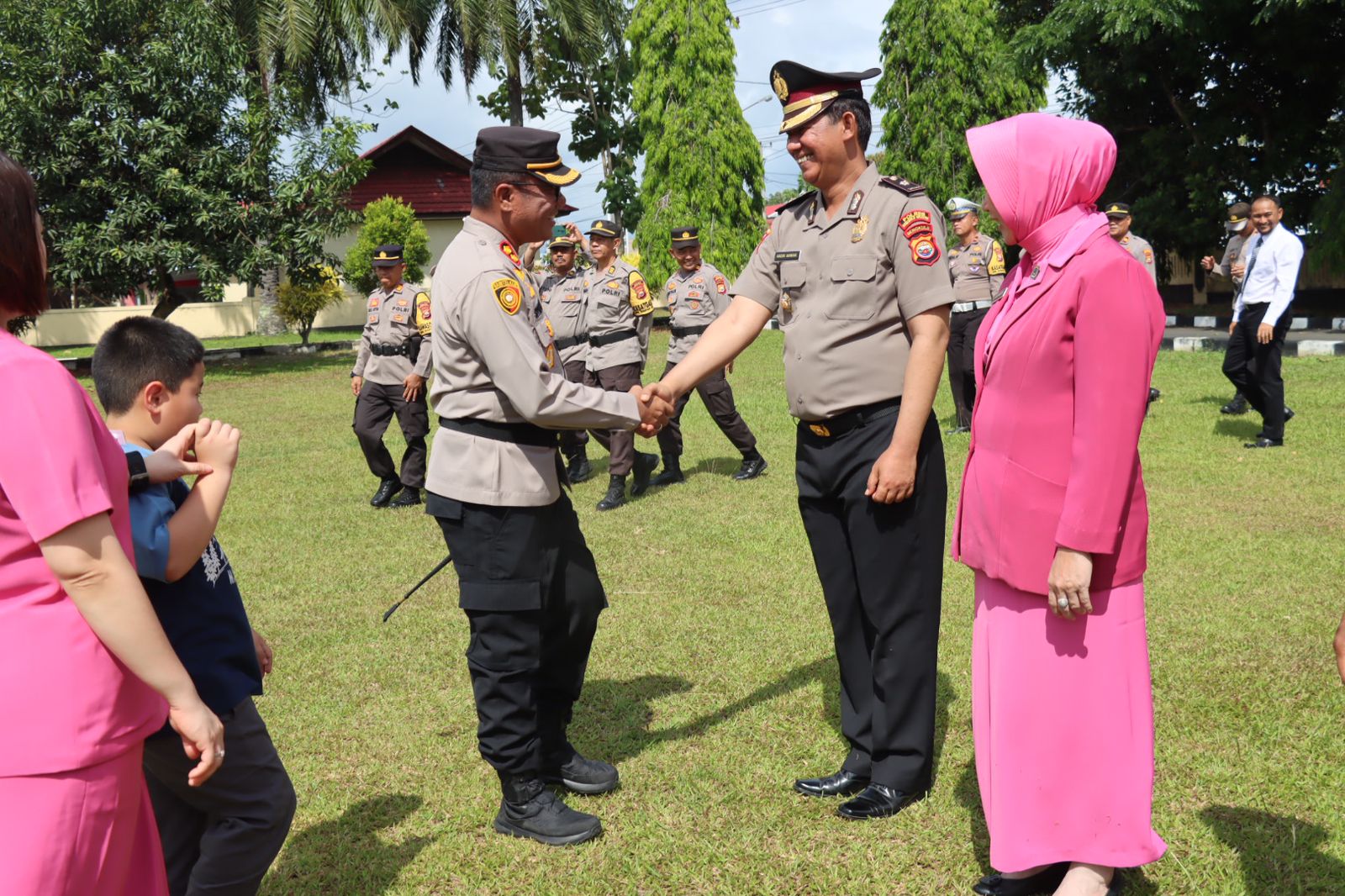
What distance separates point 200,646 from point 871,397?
6.48 ft

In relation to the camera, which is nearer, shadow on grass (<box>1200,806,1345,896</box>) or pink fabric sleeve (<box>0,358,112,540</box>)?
pink fabric sleeve (<box>0,358,112,540</box>)

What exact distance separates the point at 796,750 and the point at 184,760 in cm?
220

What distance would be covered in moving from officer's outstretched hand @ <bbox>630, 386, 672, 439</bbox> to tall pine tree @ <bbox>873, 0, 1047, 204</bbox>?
84.9 ft

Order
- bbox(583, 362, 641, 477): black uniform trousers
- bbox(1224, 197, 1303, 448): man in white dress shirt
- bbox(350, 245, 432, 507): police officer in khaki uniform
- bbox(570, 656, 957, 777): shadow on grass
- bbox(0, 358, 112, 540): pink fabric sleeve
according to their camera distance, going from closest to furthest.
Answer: bbox(0, 358, 112, 540): pink fabric sleeve, bbox(570, 656, 957, 777): shadow on grass, bbox(583, 362, 641, 477): black uniform trousers, bbox(350, 245, 432, 507): police officer in khaki uniform, bbox(1224, 197, 1303, 448): man in white dress shirt

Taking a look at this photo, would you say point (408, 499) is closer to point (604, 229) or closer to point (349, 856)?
point (604, 229)

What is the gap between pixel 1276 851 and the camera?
3.10 metres

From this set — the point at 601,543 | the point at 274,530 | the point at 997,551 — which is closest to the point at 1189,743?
the point at 997,551

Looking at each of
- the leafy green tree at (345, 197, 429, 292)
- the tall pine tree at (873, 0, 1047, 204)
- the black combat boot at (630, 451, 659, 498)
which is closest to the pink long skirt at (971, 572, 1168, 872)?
the black combat boot at (630, 451, 659, 498)

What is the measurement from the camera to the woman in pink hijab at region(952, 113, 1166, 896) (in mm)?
2516

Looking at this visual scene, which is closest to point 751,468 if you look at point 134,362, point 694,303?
point 694,303

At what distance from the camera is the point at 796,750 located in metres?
3.94

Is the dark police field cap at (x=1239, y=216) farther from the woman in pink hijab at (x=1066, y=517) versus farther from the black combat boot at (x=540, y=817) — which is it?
the black combat boot at (x=540, y=817)

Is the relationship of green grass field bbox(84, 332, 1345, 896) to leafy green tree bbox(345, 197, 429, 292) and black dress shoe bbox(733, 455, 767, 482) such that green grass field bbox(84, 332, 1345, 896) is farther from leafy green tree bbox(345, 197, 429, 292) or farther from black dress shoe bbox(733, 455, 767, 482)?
leafy green tree bbox(345, 197, 429, 292)

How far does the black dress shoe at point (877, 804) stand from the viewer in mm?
3424
